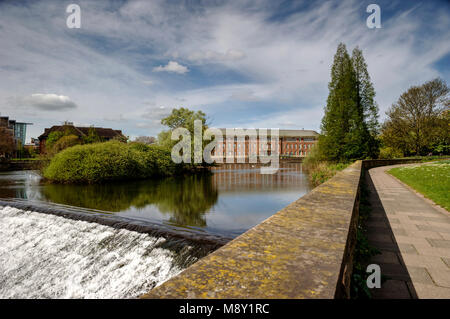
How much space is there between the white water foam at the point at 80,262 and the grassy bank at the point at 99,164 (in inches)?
484

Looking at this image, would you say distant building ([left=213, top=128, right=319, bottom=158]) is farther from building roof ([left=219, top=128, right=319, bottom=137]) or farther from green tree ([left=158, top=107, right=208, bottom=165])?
green tree ([left=158, top=107, right=208, bottom=165])

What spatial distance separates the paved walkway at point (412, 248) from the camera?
2.66 metres

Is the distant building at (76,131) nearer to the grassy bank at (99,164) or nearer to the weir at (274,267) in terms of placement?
the grassy bank at (99,164)

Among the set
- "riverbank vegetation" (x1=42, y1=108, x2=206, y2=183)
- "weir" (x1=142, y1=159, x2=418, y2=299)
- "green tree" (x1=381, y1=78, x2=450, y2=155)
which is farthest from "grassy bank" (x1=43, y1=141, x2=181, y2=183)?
"green tree" (x1=381, y1=78, x2=450, y2=155)

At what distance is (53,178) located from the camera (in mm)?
19891

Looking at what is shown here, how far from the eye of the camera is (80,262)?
5.84 metres

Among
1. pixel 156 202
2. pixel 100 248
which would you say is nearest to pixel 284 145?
pixel 156 202

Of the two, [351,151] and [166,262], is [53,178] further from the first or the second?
[351,151]

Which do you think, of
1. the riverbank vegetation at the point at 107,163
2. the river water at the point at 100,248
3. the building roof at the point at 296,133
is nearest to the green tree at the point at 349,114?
the riverbank vegetation at the point at 107,163

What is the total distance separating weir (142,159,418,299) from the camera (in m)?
1.24

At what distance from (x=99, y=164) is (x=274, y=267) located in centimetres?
2103

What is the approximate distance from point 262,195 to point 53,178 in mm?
16266

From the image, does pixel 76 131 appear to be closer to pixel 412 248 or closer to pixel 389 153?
pixel 389 153

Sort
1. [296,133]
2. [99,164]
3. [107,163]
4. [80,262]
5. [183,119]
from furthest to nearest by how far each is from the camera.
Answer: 1. [296,133]
2. [183,119]
3. [107,163]
4. [99,164]
5. [80,262]
